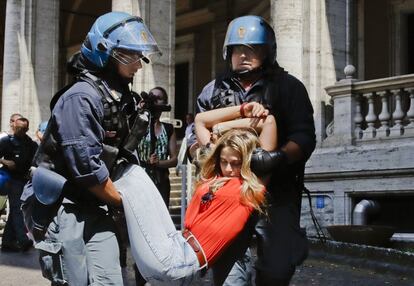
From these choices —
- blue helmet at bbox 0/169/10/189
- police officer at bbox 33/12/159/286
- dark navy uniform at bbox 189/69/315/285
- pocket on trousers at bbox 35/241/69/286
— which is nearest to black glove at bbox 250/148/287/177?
dark navy uniform at bbox 189/69/315/285

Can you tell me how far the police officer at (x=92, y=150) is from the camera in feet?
10.7

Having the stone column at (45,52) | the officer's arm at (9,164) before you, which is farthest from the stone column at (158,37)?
the officer's arm at (9,164)

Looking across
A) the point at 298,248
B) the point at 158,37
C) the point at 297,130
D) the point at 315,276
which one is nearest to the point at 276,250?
the point at 298,248

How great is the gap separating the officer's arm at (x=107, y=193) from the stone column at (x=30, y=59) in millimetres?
12587

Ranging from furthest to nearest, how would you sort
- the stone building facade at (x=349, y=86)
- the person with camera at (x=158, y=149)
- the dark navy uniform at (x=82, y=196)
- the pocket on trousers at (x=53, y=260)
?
the stone building facade at (x=349, y=86) → the person with camera at (x=158, y=149) → the pocket on trousers at (x=53, y=260) → the dark navy uniform at (x=82, y=196)

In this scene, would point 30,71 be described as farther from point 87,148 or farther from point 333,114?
point 87,148

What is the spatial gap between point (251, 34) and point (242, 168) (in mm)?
772

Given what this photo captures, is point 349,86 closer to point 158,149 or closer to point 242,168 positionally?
point 158,149

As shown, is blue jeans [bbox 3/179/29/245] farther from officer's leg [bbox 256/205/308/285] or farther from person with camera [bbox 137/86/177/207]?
officer's leg [bbox 256/205/308/285]

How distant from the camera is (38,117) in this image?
15.6 m

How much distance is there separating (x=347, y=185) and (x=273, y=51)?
6503 mm

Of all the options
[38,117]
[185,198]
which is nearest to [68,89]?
[185,198]

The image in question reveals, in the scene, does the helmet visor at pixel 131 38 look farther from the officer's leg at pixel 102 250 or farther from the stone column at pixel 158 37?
the stone column at pixel 158 37

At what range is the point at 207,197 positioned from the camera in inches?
134
